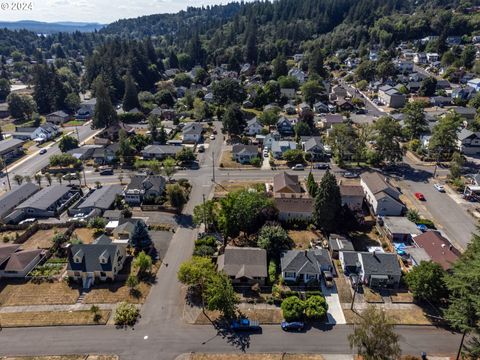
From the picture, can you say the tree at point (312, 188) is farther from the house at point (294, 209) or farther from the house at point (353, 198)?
the house at point (294, 209)

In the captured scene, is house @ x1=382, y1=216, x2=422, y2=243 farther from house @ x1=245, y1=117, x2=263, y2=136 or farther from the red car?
house @ x1=245, y1=117, x2=263, y2=136

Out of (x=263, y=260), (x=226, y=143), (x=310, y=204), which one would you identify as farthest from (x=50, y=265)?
(x=226, y=143)

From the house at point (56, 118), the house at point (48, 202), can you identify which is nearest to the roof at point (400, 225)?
the house at point (48, 202)

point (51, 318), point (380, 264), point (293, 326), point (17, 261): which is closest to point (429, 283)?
point (380, 264)

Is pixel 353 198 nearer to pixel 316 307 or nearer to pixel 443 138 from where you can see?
pixel 316 307

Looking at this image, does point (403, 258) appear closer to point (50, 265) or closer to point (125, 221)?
point (125, 221)
